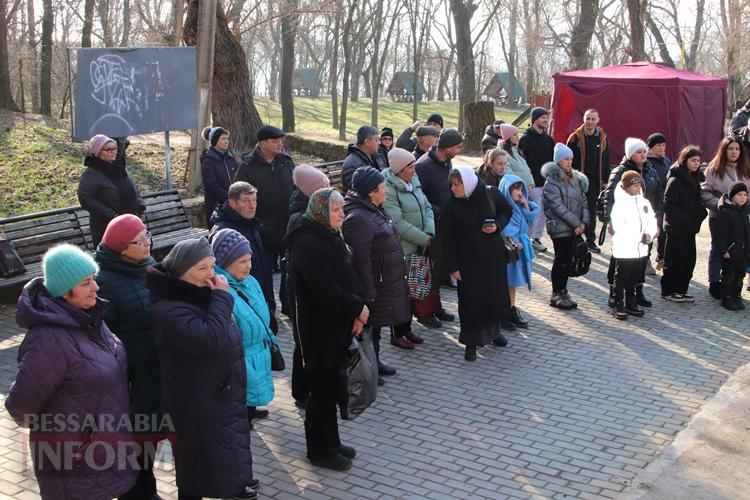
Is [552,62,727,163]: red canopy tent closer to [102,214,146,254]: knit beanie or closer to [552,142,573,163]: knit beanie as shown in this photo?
[552,142,573,163]: knit beanie

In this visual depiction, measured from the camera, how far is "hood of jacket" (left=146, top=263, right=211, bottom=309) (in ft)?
13.9

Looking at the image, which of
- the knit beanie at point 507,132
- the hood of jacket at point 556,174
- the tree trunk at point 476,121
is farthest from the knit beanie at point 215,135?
the tree trunk at point 476,121

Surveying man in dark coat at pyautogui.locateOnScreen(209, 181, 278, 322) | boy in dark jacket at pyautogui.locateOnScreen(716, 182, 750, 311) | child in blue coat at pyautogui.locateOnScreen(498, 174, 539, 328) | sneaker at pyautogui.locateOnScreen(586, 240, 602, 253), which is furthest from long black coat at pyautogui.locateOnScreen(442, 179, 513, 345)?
sneaker at pyautogui.locateOnScreen(586, 240, 602, 253)

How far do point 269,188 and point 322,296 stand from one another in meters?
3.36

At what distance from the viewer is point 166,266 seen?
431 centimetres

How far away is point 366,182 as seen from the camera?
6.47 metres

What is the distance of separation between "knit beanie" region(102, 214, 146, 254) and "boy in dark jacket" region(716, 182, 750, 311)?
6.85 metres

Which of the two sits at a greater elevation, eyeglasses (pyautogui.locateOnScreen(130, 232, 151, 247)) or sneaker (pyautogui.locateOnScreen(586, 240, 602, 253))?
eyeglasses (pyautogui.locateOnScreen(130, 232, 151, 247))

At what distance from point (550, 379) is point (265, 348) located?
299 centimetres

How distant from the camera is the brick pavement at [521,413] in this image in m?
5.38

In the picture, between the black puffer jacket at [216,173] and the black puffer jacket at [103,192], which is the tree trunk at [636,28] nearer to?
the black puffer jacket at [216,173]

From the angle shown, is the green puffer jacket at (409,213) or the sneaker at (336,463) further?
the green puffer jacket at (409,213)

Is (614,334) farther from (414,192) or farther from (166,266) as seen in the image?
(166,266)

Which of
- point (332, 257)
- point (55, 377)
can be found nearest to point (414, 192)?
point (332, 257)
